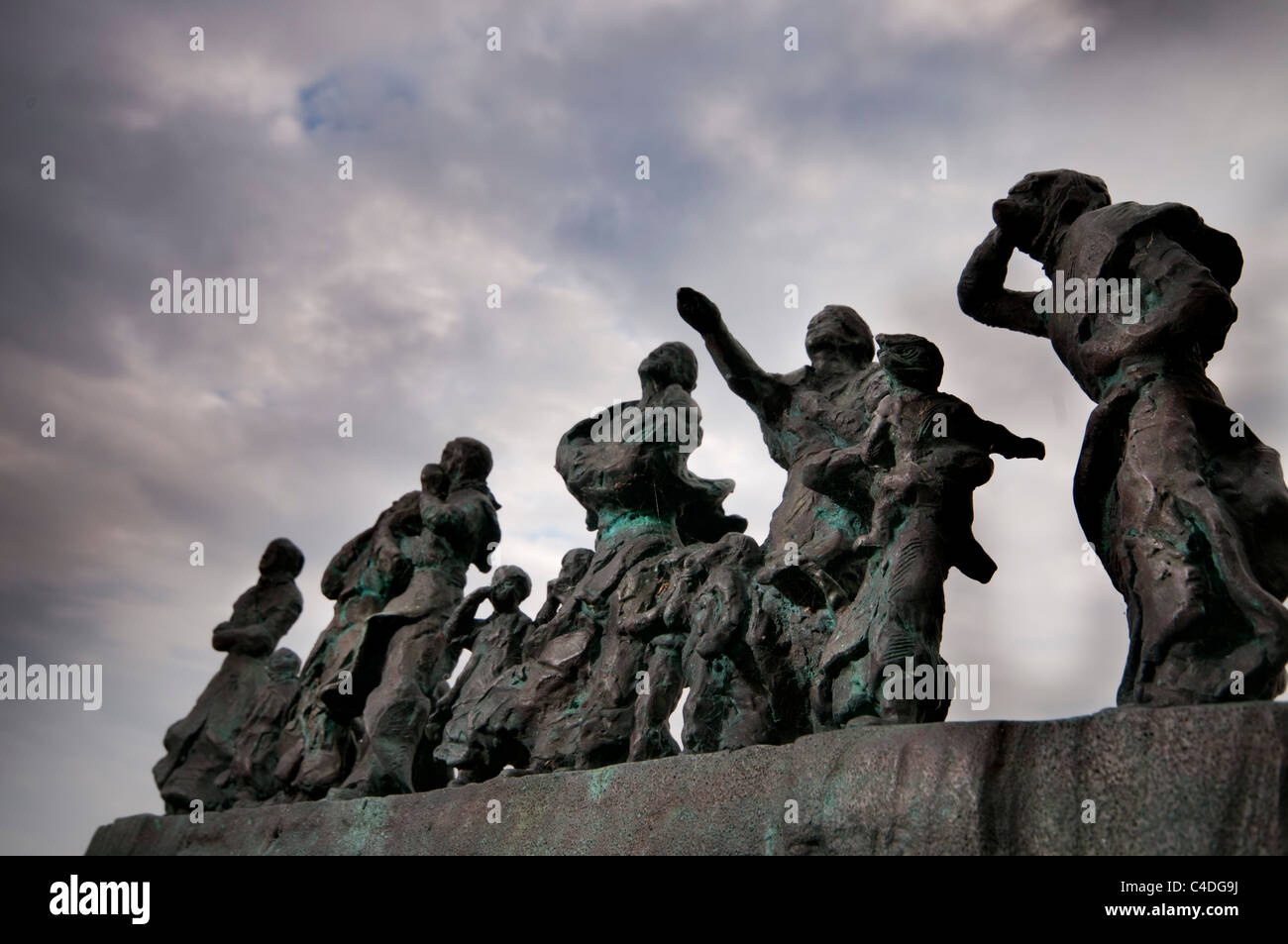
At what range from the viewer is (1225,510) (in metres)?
3.62

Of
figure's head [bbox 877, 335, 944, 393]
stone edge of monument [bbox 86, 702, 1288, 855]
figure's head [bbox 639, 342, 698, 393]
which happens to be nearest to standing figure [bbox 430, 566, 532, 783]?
stone edge of monument [bbox 86, 702, 1288, 855]

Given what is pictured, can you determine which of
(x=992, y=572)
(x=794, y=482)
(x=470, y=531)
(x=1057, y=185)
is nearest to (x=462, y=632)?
(x=470, y=531)

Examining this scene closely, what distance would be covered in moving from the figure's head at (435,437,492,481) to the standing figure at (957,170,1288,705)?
4.24 meters

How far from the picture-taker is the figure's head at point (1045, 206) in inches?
179

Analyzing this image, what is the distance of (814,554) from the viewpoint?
16.6ft

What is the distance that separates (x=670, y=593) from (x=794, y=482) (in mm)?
798

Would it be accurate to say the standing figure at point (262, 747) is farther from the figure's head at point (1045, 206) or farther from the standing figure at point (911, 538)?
the figure's head at point (1045, 206)

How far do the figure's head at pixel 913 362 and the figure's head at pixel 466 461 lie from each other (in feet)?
13.1

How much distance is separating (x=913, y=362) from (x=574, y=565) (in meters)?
2.58

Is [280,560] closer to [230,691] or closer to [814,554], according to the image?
[230,691]

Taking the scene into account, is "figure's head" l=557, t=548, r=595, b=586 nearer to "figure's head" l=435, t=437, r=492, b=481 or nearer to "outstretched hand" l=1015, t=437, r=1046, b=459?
"figure's head" l=435, t=437, r=492, b=481

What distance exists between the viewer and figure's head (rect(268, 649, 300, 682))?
31.5 ft

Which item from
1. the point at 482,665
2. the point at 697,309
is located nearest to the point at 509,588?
the point at 482,665

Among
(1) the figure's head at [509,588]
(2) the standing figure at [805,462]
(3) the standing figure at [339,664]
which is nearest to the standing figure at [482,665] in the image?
(1) the figure's head at [509,588]
